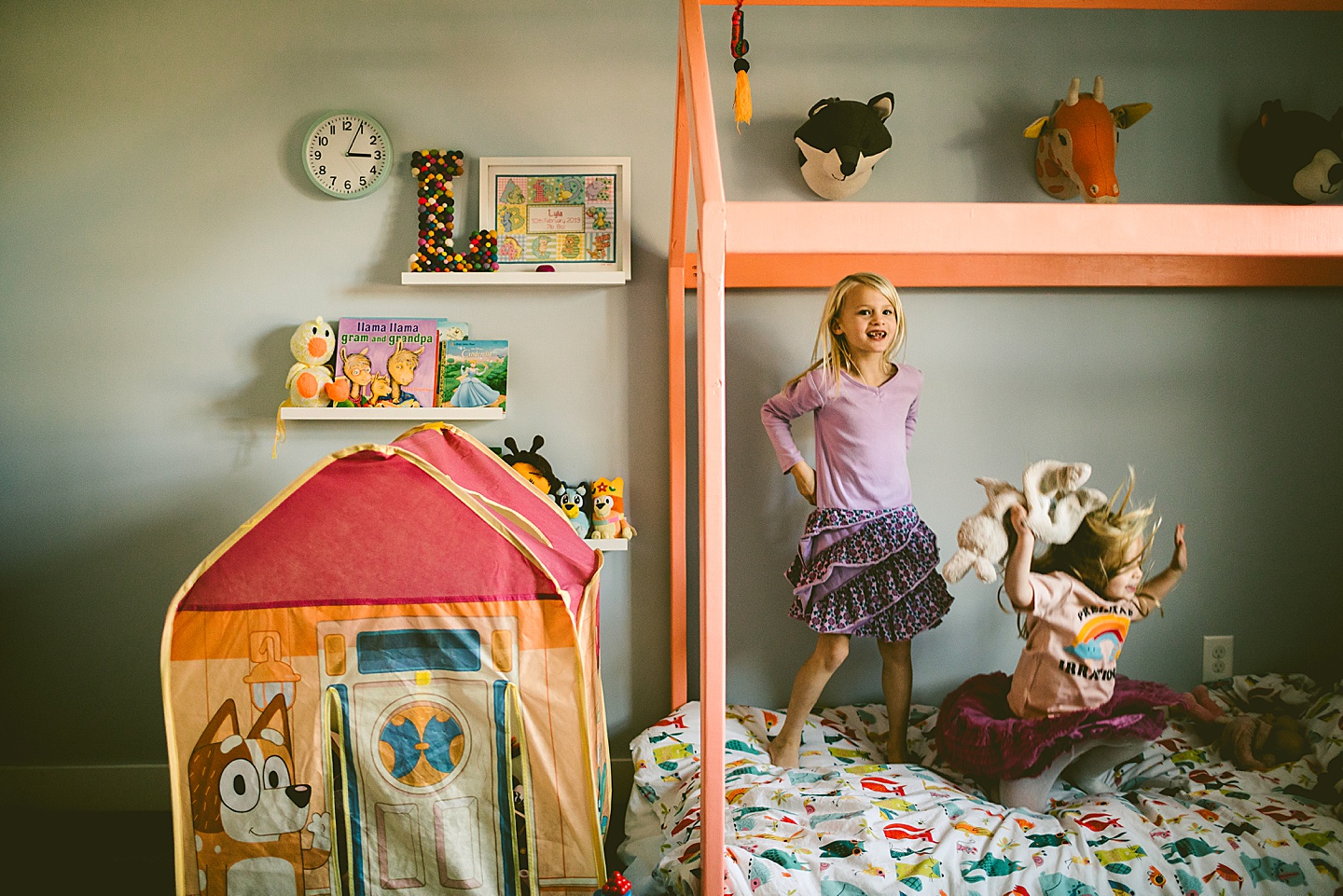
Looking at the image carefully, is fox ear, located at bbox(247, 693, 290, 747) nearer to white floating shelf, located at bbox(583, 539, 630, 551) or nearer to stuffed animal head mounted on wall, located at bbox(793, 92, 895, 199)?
white floating shelf, located at bbox(583, 539, 630, 551)

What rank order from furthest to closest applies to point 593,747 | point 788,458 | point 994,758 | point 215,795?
point 788,458, point 994,758, point 593,747, point 215,795

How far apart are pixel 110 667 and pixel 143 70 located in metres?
1.55

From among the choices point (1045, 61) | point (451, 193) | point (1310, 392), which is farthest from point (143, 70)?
point (1310, 392)

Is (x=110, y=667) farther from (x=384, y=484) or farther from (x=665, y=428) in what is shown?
(x=665, y=428)

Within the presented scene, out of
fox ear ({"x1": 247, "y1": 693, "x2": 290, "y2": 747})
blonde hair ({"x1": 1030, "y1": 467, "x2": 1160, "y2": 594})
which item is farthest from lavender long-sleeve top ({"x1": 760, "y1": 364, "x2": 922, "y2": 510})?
fox ear ({"x1": 247, "y1": 693, "x2": 290, "y2": 747})

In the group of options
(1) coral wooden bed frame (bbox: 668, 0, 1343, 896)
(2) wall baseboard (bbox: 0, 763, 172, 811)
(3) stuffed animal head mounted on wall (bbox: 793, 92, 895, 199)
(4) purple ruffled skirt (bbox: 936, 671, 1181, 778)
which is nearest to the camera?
(1) coral wooden bed frame (bbox: 668, 0, 1343, 896)

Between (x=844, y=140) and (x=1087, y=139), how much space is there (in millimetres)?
556

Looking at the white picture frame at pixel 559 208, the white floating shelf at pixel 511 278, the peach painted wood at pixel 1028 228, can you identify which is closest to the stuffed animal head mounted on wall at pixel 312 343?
the white floating shelf at pixel 511 278

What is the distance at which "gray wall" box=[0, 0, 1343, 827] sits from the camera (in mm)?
1973

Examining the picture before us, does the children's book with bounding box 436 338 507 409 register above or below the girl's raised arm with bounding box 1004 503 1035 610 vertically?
above

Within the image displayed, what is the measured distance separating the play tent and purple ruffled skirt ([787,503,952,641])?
0.66 meters

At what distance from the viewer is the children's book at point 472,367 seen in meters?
1.94

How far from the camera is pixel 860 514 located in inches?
67.5

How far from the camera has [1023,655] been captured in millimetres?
1547
